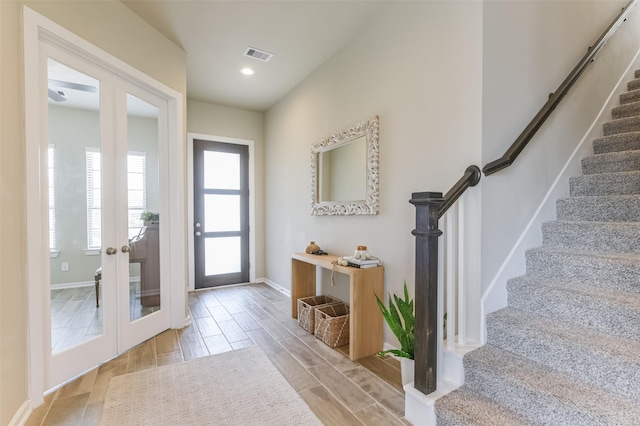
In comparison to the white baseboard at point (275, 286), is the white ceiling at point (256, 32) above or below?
above

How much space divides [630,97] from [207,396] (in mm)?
4305

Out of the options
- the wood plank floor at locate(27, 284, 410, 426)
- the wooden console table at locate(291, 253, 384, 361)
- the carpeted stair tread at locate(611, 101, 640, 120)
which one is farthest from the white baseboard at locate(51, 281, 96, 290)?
the carpeted stair tread at locate(611, 101, 640, 120)

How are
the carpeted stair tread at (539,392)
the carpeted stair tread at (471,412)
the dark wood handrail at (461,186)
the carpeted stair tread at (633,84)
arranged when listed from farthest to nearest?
the carpeted stair tread at (633,84) → the dark wood handrail at (461,186) → the carpeted stair tread at (471,412) → the carpeted stair tread at (539,392)

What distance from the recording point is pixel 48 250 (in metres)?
1.91

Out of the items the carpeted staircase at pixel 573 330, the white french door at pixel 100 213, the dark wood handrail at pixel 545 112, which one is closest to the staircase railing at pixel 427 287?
the carpeted staircase at pixel 573 330

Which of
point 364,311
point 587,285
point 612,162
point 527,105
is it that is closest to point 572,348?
point 587,285

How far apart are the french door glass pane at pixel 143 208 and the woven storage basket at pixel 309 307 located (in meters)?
1.38

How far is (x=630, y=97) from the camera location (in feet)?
9.16

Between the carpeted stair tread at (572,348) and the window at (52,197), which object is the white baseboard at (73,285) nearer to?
the window at (52,197)

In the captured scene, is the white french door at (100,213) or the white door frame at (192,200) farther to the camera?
the white door frame at (192,200)

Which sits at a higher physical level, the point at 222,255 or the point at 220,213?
the point at 220,213

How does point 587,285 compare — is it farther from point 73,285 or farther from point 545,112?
point 73,285

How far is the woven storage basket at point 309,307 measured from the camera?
2.91 m

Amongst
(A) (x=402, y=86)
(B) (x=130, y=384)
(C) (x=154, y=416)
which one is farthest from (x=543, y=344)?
(B) (x=130, y=384)
